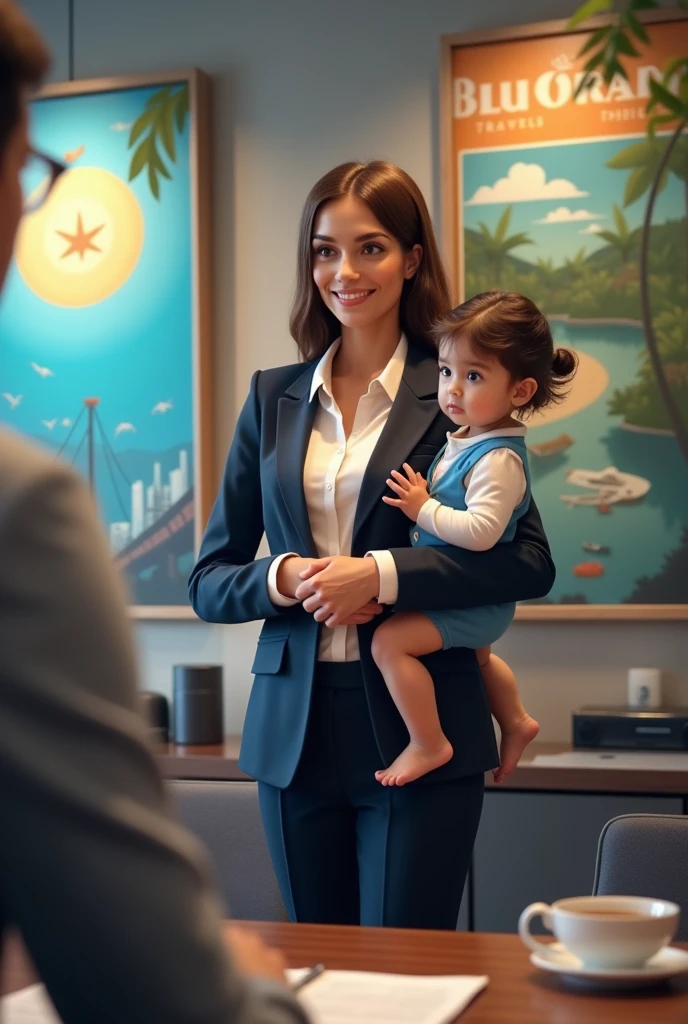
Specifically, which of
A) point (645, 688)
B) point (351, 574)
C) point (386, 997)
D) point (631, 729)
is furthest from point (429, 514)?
point (645, 688)

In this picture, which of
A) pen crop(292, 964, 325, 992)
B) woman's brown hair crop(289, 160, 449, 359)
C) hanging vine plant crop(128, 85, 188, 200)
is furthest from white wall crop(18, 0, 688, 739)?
pen crop(292, 964, 325, 992)

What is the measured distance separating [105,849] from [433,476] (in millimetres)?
1550

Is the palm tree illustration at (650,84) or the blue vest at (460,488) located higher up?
the palm tree illustration at (650,84)

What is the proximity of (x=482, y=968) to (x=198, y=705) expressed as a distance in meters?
2.36

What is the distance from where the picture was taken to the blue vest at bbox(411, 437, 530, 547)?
6.40 feet

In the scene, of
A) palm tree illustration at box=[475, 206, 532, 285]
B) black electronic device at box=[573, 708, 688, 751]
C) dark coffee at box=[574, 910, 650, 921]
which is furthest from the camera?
palm tree illustration at box=[475, 206, 532, 285]

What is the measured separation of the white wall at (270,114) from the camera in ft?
11.7

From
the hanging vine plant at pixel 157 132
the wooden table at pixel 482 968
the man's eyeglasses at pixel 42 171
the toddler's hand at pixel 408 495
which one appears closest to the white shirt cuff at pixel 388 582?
the toddler's hand at pixel 408 495

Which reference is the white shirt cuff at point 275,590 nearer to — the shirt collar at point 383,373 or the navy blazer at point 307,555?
the navy blazer at point 307,555

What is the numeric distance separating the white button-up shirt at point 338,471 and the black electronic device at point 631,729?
4.75 feet

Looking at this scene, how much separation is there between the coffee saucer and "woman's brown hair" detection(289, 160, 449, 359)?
1193mm

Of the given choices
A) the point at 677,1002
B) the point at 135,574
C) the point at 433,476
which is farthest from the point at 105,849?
the point at 135,574

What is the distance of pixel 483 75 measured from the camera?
346 cm

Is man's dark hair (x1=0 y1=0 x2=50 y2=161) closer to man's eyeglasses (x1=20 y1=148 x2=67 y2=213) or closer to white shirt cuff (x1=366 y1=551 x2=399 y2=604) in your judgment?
man's eyeglasses (x1=20 y1=148 x2=67 y2=213)
